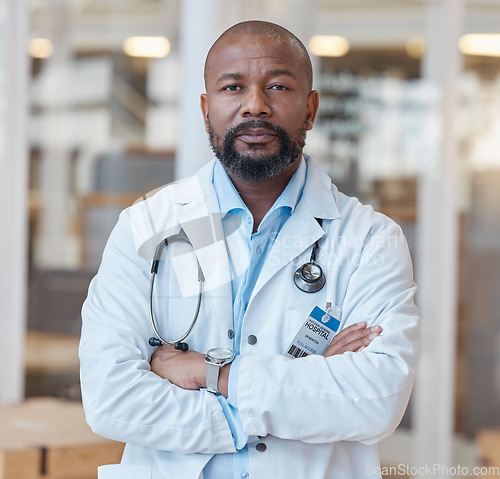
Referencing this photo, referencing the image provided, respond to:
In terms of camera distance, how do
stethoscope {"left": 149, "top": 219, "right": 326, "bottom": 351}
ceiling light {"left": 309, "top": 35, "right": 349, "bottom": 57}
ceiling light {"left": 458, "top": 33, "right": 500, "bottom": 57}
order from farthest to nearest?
ceiling light {"left": 458, "top": 33, "right": 500, "bottom": 57}, ceiling light {"left": 309, "top": 35, "right": 349, "bottom": 57}, stethoscope {"left": 149, "top": 219, "right": 326, "bottom": 351}

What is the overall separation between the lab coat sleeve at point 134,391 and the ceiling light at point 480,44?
237 cm

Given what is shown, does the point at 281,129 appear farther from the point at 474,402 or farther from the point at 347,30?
the point at 474,402

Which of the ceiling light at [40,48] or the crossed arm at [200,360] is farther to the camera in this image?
the ceiling light at [40,48]

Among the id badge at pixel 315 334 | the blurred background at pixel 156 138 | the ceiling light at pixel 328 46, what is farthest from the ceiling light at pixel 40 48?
the id badge at pixel 315 334

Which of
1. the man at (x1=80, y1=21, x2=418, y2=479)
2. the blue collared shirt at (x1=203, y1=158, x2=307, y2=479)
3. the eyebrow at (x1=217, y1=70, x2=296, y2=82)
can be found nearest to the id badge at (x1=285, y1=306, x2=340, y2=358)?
the man at (x1=80, y1=21, x2=418, y2=479)

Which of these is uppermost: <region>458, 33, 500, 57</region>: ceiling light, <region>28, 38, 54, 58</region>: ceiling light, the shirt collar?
<region>458, 33, 500, 57</region>: ceiling light

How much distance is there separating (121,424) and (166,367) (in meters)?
0.14

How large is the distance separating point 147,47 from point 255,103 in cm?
198

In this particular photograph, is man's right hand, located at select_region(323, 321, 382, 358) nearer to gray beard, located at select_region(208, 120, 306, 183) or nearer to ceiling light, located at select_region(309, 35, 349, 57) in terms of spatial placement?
gray beard, located at select_region(208, 120, 306, 183)

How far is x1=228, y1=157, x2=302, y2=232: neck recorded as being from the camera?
1513 millimetres

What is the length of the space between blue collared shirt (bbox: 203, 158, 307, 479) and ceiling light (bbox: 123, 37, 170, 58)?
177cm

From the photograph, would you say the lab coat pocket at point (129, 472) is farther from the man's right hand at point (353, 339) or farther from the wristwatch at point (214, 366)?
the man's right hand at point (353, 339)

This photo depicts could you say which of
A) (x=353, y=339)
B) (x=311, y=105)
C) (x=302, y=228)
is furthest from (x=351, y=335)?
(x=311, y=105)

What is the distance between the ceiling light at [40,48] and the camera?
10.5 feet
